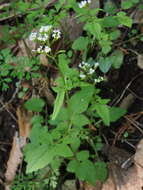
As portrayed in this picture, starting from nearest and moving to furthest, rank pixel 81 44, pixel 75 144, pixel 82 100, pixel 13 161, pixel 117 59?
pixel 82 100 → pixel 75 144 → pixel 81 44 → pixel 117 59 → pixel 13 161

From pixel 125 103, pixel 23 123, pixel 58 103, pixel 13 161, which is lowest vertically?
pixel 13 161

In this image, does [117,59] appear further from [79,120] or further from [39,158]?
[39,158]

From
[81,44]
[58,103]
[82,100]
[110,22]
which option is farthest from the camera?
[81,44]

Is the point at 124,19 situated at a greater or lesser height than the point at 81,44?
greater

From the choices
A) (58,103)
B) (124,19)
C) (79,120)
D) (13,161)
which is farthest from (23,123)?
A: (124,19)

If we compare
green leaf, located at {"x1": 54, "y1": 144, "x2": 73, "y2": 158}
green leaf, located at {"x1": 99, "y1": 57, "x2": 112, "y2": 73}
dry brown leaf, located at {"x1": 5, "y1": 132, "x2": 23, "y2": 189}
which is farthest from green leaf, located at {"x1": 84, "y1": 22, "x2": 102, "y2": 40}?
dry brown leaf, located at {"x1": 5, "y1": 132, "x2": 23, "y2": 189}

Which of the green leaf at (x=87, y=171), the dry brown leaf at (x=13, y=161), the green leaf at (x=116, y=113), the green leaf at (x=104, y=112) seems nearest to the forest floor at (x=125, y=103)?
the dry brown leaf at (x=13, y=161)

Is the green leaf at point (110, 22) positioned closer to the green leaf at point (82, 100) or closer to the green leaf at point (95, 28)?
the green leaf at point (95, 28)

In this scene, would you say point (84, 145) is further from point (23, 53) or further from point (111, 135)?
point (23, 53)
